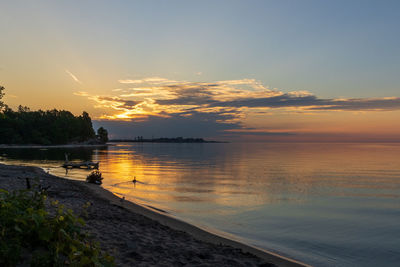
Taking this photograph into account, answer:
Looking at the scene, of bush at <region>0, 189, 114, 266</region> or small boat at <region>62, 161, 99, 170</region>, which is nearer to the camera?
bush at <region>0, 189, 114, 266</region>

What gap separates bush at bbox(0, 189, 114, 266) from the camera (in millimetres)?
5203

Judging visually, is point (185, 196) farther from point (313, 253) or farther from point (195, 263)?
point (195, 263)

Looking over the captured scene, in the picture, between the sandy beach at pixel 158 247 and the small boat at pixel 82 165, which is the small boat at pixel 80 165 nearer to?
the small boat at pixel 82 165

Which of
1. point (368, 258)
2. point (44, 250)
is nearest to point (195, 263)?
point (44, 250)

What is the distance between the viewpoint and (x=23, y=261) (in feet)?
18.2

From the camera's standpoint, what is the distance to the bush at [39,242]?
5.20 metres

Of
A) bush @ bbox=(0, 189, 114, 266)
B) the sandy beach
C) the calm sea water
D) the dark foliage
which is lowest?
the calm sea water

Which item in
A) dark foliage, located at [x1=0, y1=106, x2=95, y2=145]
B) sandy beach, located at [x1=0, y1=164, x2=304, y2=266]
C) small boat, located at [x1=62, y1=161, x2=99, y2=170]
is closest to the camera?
sandy beach, located at [x1=0, y1=164, x2=304, y2=266]

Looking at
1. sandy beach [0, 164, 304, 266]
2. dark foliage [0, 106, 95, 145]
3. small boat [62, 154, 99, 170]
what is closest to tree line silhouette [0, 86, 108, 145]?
dark foliage [0, 106, 95, 145]

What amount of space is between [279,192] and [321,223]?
10.8 metres

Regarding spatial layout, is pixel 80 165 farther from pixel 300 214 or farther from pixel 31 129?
pixel 31 129

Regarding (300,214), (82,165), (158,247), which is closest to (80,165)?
(82,165)

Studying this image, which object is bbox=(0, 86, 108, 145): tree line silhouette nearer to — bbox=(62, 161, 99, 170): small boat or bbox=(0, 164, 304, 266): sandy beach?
bbox=(62, 161, 99, 170): small boat

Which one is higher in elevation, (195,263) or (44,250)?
(44,250)
